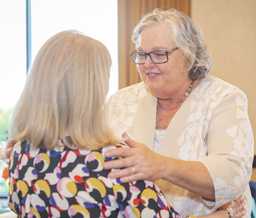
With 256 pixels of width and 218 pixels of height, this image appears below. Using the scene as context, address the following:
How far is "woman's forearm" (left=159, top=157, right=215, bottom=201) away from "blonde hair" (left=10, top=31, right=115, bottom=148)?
0.74ft

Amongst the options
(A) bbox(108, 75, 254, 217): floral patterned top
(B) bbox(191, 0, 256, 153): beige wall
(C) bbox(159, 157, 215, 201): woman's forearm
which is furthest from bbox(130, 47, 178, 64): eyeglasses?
(B) bbox(191, 0, 256, 153): beige wall

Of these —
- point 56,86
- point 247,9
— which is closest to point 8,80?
point 247,9

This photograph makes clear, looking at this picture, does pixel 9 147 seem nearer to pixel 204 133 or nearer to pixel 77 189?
pixel 77 189

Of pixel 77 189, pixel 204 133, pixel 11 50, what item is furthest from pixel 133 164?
pixel 11 50

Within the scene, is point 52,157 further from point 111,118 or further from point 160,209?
point 111,118

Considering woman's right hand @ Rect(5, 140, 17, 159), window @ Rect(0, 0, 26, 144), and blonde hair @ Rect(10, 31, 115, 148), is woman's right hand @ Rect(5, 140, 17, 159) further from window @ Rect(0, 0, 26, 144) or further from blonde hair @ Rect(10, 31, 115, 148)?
window @ Rect(0, 0, 26, 144)

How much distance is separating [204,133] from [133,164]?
1.77ft

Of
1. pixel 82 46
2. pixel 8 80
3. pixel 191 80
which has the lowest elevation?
pixel 8 80

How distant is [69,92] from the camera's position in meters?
1.18

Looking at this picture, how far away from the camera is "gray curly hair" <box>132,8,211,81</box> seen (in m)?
1.78

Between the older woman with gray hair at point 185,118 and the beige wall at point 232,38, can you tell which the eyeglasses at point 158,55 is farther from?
the beige wall at point 232,38

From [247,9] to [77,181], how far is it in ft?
12.4

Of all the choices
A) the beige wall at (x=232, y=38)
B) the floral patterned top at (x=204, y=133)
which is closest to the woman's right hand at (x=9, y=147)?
the floral patterned top at (x=204, y=133)

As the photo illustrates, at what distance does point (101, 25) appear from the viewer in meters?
4.45
